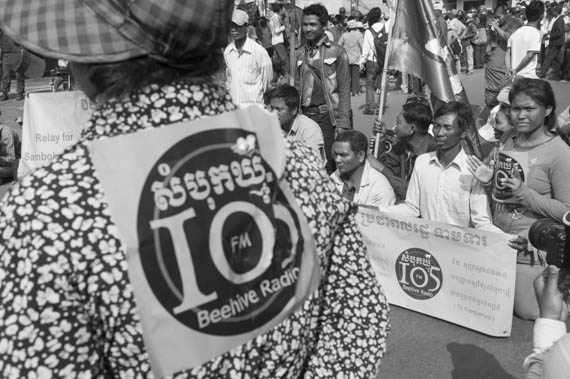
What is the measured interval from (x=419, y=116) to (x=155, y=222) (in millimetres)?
4930

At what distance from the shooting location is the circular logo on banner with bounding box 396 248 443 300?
426 cm

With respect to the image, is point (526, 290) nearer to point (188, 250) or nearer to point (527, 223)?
point (527, 223)

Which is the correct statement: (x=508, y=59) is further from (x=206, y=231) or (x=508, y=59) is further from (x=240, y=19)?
(x=206, y=231)

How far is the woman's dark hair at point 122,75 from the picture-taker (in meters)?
1.00

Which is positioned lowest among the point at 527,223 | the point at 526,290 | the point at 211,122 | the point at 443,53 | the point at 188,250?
the point at 526,290

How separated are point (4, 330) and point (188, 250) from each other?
0.91 feet

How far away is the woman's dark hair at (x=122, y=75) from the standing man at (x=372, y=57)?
10757 millimetres

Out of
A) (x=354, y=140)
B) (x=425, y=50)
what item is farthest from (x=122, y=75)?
(x=425, y=50)

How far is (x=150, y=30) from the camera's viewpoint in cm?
97

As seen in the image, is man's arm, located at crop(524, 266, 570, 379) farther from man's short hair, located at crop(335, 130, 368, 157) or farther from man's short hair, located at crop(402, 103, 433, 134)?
man's short hair, located at crop(402, 103, 433, 134)

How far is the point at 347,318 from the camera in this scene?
4.12ft

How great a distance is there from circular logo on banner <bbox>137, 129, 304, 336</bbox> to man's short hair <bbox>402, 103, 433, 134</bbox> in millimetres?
4705

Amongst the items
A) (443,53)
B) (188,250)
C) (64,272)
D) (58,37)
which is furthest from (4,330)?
(443,53)

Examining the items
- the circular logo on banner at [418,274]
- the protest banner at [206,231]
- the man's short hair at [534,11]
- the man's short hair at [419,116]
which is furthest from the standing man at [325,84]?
the protest banner at [206,231]
